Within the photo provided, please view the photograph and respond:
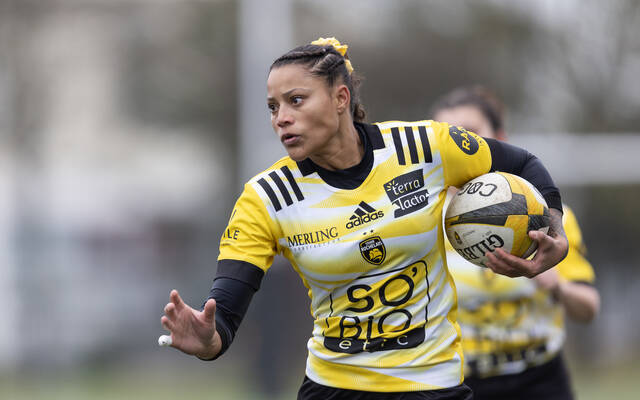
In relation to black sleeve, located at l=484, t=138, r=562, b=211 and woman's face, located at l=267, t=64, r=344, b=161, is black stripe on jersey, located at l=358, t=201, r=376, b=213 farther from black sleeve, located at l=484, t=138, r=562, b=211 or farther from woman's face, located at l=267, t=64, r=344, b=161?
black sleeve, located at l=484, t=138, r=562, b=211

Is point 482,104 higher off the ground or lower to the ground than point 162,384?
higher

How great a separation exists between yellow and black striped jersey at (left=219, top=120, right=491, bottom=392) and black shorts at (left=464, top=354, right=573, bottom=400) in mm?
1050

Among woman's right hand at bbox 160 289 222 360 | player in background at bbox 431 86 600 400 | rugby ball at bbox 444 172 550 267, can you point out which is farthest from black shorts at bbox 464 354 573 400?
woman's right hand at bbox 160 289 222 360

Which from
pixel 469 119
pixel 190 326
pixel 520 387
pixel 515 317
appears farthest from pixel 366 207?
pixel 520 387

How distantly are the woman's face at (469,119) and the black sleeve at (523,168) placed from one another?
2.80ft

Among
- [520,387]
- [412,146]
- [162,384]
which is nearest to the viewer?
[412,146]

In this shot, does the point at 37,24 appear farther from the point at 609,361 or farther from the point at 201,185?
the point at 609,361

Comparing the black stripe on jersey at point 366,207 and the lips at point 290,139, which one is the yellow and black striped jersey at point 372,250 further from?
the lips at point 290,139

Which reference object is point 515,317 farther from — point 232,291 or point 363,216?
point 232,291

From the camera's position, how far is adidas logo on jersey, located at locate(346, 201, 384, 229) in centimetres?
339

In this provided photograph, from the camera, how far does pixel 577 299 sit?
14.8 ft

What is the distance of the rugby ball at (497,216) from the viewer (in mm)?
3477

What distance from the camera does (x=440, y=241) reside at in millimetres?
3586

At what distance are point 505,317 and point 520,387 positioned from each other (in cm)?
36
